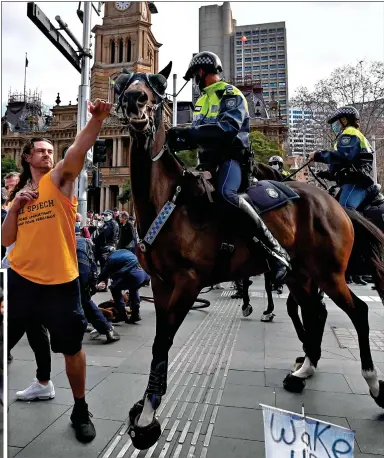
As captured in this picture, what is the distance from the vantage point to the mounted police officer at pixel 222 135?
3006mm

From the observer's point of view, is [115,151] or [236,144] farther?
Result: [115,151]

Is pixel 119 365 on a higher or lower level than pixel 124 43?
lower

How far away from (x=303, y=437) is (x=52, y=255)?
6.27ft

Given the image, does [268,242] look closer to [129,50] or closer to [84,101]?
[84,101]

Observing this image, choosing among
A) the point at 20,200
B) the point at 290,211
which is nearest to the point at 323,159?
the point at 290,211

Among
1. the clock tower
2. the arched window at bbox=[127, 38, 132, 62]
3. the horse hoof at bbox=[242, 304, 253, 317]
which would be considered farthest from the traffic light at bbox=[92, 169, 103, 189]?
the arched window at bbox=[127, 38, 132, 62]

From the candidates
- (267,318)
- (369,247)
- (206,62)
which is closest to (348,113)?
(369,247)

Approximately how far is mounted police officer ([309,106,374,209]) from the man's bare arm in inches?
101

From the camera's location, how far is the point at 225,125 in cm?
298

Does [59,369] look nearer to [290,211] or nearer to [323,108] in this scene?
[290,211]

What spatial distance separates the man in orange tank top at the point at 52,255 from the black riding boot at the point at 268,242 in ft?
4.22

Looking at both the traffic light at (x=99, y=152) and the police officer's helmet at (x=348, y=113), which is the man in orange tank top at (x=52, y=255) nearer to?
the police officer's helmet at (x=348, y=113)

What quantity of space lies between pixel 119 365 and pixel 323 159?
3322 millimetres

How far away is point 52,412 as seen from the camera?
10.6 ft
